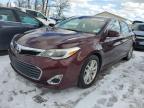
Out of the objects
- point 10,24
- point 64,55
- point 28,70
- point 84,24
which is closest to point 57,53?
point 64,55

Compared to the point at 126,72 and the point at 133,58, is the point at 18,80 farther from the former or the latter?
the point at 133,58

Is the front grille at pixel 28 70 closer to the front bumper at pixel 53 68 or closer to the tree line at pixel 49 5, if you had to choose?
the front bumper at pixel 53 68

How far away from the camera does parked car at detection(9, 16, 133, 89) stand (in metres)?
4.19

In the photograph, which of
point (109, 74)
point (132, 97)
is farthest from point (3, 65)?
point (132, 97)

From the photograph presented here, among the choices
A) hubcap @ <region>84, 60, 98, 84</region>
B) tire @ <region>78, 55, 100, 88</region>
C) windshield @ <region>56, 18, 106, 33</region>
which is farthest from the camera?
windshield @ <region>56, 18, 106, 33</region>

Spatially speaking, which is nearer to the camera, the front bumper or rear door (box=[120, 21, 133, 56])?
the front bumper

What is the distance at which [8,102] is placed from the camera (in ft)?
13.5

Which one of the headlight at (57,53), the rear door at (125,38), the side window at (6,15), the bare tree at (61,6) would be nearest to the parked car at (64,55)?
the headlight at (57,53)

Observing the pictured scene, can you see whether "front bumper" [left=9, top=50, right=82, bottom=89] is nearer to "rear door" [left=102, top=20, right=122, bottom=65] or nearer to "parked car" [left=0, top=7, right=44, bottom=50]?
"rear door" [left=102, top=20, right=122, bottom=65]

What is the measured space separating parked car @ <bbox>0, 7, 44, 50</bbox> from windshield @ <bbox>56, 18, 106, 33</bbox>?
148cm

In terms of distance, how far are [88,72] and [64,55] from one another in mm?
860

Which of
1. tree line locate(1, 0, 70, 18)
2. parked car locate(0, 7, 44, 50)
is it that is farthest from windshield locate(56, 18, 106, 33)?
tree line locate(1, 0, 70, 18)

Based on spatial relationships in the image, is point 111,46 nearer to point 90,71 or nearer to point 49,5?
point 90,71

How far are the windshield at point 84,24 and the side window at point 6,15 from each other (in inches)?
64.7
